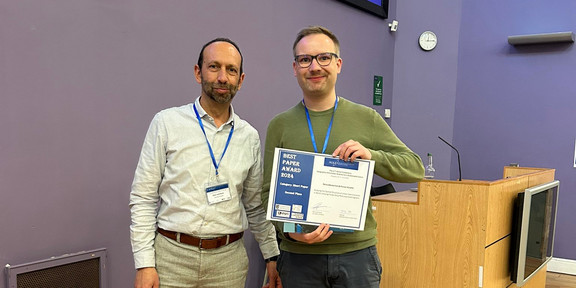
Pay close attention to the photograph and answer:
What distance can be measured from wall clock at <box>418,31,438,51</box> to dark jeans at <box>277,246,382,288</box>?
413cm

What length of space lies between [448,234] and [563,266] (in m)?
2.84

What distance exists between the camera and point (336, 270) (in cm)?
157

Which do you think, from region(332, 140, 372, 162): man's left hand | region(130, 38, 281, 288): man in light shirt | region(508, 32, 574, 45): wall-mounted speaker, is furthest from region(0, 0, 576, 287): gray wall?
region(332, 140, 372, 162): man's left hand

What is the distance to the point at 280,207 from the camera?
5.04 feet

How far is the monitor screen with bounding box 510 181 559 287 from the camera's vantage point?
118 inches

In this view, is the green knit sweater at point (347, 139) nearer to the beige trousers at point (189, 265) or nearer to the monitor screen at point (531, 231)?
the beige trousers at point (189, 265)

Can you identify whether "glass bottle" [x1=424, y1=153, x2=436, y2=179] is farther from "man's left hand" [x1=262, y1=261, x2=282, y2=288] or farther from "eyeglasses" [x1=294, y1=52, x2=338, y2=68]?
"eyeglasses" [x1=294, y1=52, x2=338, y2=68]

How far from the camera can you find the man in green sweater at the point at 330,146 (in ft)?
5.19

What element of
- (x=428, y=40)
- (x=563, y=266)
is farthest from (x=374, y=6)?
(x=563, y=266)

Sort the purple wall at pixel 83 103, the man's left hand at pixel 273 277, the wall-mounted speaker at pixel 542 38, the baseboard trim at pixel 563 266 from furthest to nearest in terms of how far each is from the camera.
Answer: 1. the baseboard trim at pixel 563 266
2. the wall-mounted speaker at pixel 542 38
3. the purple wall at pixel 83 103
4. the man's left hand at pixel 273 277

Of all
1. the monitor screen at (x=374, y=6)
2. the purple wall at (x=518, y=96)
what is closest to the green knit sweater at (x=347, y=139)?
the monitor screen at (x=374, y=6)

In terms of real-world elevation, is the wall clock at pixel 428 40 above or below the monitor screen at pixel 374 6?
below

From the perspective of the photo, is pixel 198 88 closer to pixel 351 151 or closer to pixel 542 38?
pixel 351 151

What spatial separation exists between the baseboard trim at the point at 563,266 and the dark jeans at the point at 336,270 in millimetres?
4108
